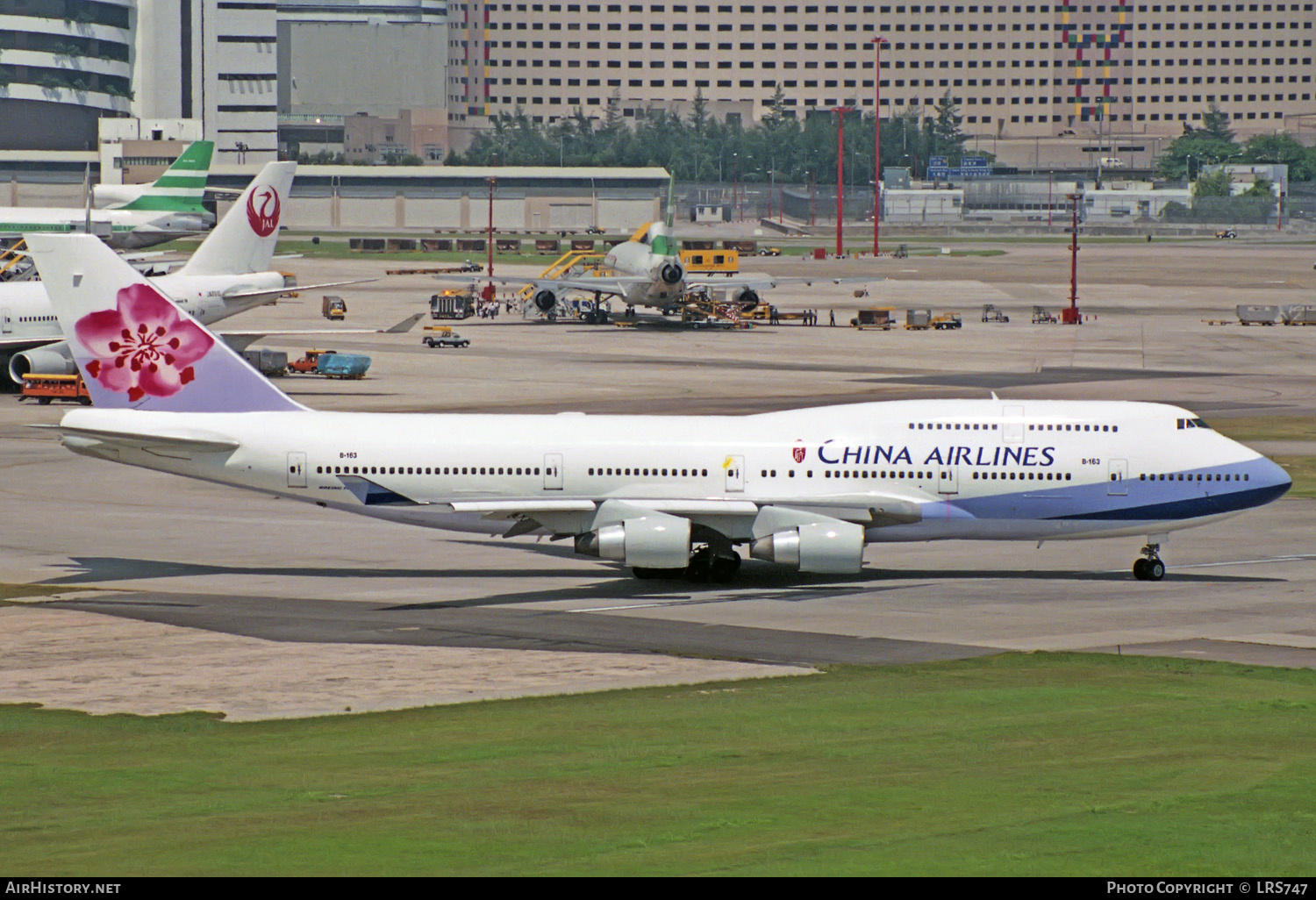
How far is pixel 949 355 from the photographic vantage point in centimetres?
12212

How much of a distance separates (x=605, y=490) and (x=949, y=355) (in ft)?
253

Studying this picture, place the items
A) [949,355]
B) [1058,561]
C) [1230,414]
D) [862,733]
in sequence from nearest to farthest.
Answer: [862,733] → [1058,561] → [1230,414] → [949,355]

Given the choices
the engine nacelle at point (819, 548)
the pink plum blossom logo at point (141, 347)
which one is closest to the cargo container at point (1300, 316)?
the engine nacelle at point (819, 548)

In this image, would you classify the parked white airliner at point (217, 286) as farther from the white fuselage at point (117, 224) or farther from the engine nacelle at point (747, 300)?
the white fuselage at point (117, 224)

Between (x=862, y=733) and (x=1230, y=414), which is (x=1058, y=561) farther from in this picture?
(x=1230, y=414)

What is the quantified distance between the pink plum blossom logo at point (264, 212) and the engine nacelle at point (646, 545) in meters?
55.0

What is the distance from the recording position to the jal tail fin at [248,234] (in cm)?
9631

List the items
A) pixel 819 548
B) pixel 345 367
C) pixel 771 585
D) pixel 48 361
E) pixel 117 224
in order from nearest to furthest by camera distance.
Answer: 1. pixel 819 548
2. pixel 771 585
3. pixel 48 361
4. pixel 345 367
5. pixel 117 224

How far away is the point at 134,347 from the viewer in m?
50.0

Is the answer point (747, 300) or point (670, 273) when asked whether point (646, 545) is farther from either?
point (747, 300)

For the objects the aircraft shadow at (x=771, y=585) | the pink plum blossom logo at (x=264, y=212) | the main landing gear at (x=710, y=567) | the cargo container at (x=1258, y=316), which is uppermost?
the pink plum blossom logo at (x=264, y=212)

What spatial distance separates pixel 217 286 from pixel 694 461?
54244 mm

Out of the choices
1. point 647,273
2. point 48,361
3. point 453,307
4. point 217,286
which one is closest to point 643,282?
point 647,273

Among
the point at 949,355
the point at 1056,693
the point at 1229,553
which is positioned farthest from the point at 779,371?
the point at 1056,693
